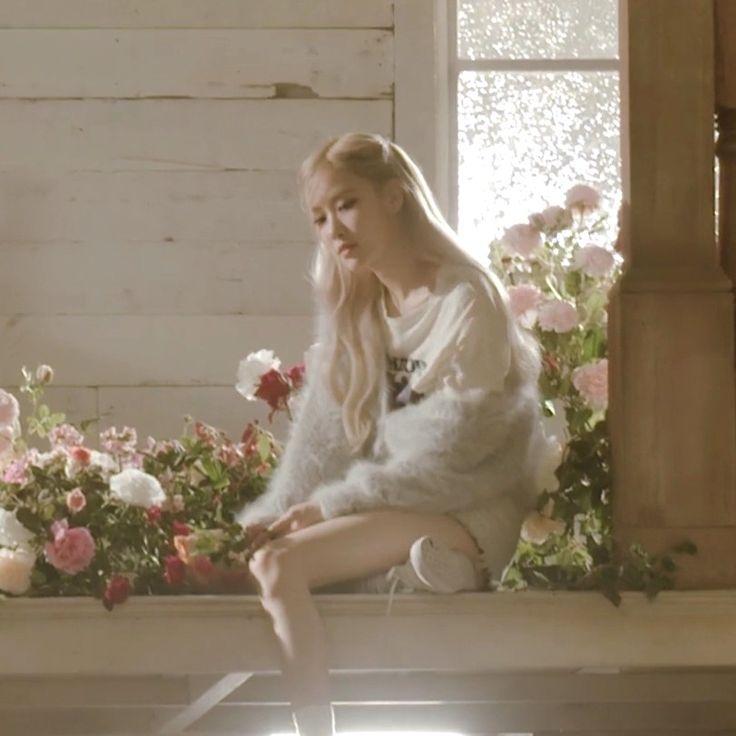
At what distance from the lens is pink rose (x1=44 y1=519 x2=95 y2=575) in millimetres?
1926

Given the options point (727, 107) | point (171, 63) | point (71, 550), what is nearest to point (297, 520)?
point (71, 550)

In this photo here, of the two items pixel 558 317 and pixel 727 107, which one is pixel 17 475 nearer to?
pixel 558 317

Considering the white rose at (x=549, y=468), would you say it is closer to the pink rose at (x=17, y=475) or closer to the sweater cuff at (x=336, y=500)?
the sweater cuff at (x=336, y=500)

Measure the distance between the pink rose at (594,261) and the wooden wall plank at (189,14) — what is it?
1.13m

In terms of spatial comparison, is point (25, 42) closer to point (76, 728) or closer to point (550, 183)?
point (550, 183)

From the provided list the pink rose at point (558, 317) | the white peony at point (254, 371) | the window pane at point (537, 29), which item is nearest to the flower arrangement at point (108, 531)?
the white peony at point (254, 371)

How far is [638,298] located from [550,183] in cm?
149

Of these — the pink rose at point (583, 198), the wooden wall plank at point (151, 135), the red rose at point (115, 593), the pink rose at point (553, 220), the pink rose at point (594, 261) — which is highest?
the wooden wall plank at point (151, 135)

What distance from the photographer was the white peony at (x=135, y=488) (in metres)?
1.96

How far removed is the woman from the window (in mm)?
1307

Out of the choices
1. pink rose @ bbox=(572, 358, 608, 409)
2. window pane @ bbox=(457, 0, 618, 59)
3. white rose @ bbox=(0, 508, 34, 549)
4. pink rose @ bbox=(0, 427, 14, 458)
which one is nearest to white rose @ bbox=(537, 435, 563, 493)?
pink rose @ bbox=(572, 358, 608, 409)

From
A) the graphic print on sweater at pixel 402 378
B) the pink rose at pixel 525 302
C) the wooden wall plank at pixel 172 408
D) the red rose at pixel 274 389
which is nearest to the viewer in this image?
the graphic print on sweater at pixel 402 378

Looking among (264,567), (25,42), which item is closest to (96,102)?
(25,42)

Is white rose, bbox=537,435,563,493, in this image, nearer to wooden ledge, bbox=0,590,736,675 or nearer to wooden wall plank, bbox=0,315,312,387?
wooden ledge, bbox=0,590,736,675
